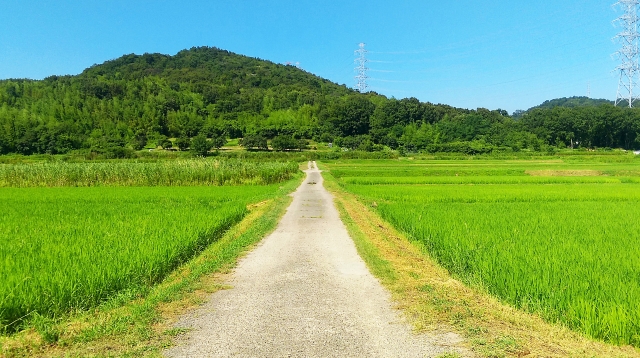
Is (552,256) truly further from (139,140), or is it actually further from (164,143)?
Answer: (139,140)

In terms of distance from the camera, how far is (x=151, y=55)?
184 meters

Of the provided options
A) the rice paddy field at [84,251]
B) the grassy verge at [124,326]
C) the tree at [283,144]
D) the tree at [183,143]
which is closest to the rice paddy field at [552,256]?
the grassy verge at [124,326]

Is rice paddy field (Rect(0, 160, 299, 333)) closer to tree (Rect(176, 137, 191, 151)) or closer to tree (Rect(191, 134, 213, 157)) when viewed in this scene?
tree (Rect(191, 134, 213, 157))

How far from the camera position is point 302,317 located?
5.47 m

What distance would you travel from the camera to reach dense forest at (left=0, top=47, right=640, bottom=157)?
89.5 metres

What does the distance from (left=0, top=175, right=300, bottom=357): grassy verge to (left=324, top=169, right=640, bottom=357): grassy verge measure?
3275mm

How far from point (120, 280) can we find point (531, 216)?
1335cm

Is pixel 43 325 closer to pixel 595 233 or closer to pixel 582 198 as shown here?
pixel 595 233

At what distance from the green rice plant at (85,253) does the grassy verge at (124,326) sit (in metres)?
0.29

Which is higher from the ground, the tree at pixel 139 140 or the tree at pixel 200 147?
the tree at pixel 139 140

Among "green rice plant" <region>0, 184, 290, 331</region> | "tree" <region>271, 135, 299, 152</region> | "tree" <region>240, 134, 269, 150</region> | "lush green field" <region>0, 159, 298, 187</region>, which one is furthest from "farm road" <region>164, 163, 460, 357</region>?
"tree" <region>240, 134, 269, 150</region>

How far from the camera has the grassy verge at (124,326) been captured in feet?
14.6

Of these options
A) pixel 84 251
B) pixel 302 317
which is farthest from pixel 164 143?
pixel 302 317

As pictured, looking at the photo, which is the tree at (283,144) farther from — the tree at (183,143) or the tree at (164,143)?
the tree at (164,143)
